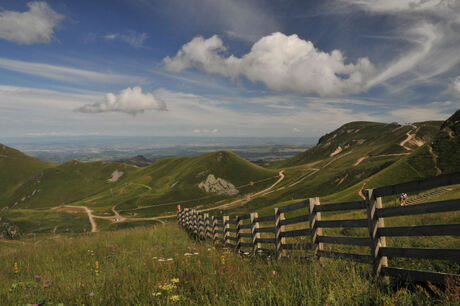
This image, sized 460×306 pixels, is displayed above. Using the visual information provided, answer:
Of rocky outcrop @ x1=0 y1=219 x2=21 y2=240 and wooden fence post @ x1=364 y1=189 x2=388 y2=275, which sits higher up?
wooden fence post @ x1=364 y1=189 x2=388 y2=275

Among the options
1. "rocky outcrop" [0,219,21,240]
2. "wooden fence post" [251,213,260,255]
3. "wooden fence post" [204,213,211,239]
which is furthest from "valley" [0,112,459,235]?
"wooden fence post" [251,213,260,255]

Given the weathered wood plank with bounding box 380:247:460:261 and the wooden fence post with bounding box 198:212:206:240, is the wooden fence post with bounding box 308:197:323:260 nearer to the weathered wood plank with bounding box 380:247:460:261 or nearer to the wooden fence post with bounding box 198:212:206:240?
the weathered wood plank with bounding box 380:247:460:261

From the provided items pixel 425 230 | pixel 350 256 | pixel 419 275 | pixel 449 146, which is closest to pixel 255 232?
pixel 350 256

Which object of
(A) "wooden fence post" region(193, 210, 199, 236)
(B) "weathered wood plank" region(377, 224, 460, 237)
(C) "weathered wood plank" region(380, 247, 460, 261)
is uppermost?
(B) "weathered wood plank" region(377, 224, 460, 237)

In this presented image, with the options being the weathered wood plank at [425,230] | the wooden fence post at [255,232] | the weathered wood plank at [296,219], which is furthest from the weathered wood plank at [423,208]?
the wooden fence post at [255,232]

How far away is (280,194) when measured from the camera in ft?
380

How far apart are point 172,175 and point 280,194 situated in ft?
237

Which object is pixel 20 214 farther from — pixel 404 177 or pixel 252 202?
pixel 404 177

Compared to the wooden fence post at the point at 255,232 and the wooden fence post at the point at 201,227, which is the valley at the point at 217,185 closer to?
the wooden fence post at the point at 201,227

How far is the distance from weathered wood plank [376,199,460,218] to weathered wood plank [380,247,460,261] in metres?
0.70

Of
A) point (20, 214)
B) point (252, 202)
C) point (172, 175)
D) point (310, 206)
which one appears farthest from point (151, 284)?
point (172, 175)

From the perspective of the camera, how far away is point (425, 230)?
5.23m

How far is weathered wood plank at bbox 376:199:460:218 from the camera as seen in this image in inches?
186

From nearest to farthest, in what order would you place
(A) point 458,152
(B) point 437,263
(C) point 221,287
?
(C) point 221,287 < (B) point 437,263 < (A) point 458,152
